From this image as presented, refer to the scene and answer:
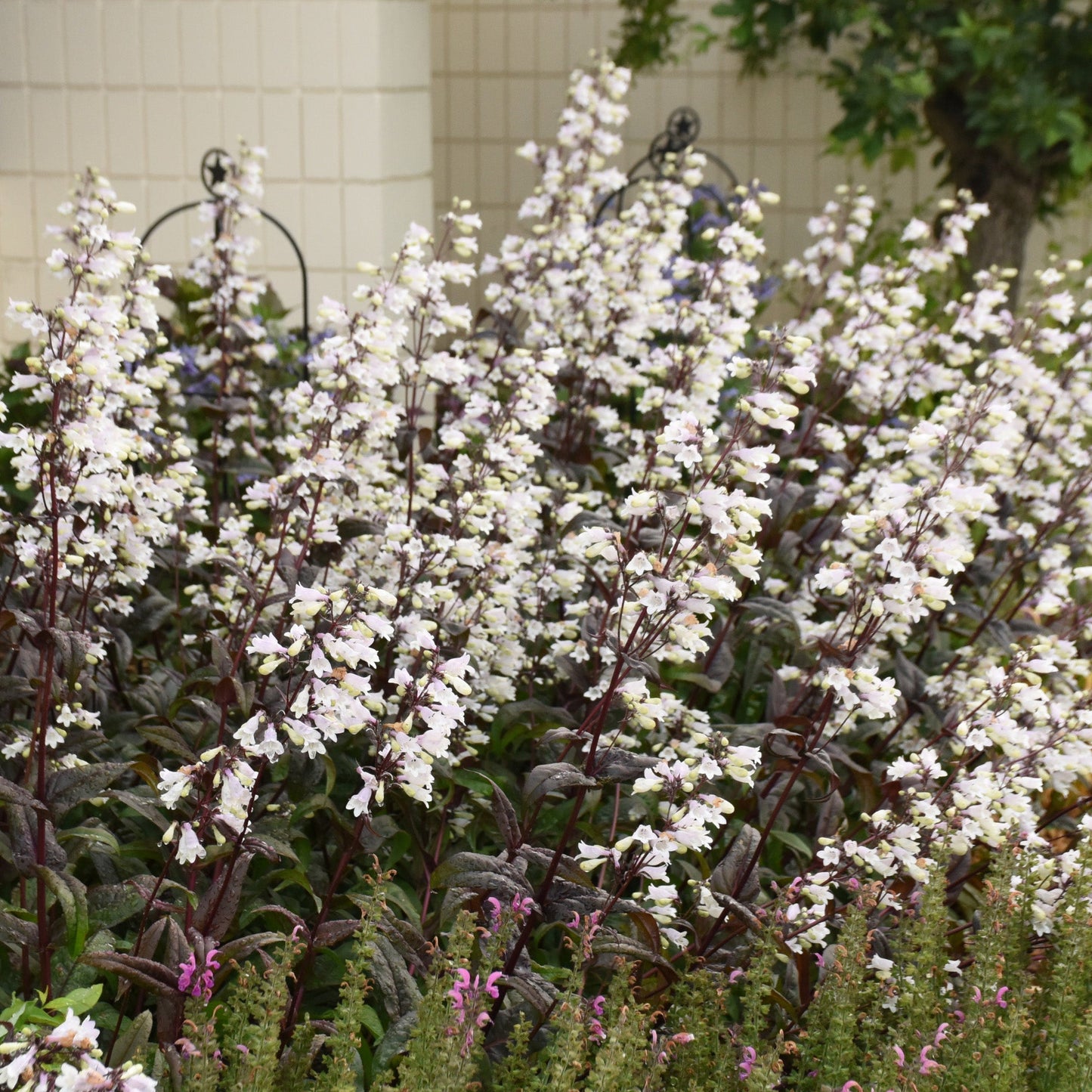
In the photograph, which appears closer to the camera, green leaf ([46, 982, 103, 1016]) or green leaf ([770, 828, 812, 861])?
green leaf ([46, 982, 103, 1016])

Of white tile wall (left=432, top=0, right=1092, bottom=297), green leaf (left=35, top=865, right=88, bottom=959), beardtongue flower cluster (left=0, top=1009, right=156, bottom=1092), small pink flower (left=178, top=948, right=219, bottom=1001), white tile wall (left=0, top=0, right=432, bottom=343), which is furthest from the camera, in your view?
white tile wall (left=432, top=0, right=1092, bottom=297)

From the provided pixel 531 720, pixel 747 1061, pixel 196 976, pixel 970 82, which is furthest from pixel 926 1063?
pixel 970 82

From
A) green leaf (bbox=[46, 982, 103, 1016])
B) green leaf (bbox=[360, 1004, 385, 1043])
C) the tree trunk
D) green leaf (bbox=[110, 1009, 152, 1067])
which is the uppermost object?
the tree trunk

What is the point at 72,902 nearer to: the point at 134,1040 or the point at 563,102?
the point at 134,1040

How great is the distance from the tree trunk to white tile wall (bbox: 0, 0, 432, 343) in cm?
202

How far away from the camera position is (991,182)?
5.18 m

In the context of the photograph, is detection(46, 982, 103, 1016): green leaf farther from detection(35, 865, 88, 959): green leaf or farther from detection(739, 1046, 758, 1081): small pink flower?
detection(739, 1046, 758, 1081): small pink flower

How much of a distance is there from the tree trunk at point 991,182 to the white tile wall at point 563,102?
707 mm

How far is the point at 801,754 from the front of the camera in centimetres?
187

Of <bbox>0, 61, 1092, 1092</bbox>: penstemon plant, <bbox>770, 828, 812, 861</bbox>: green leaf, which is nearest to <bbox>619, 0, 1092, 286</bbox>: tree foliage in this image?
<bbox>0, 61, 1092, 1092</bbox>: penstemon plant

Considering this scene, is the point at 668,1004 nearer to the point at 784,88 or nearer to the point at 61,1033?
the point at 61,1033

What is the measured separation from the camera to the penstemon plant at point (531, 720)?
5.00 feet

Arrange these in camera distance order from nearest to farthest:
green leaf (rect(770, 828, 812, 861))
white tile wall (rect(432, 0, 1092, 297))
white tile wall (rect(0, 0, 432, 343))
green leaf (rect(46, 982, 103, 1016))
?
green leaf (rect(46, 982, 103, 1016))
green leaf (rect(770, 828, 812, 861))
white tile wall (rect(0, 0, 432, 343))
white tile wall (rect(432, 0, 1092, 297))

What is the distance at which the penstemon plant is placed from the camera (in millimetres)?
1525
